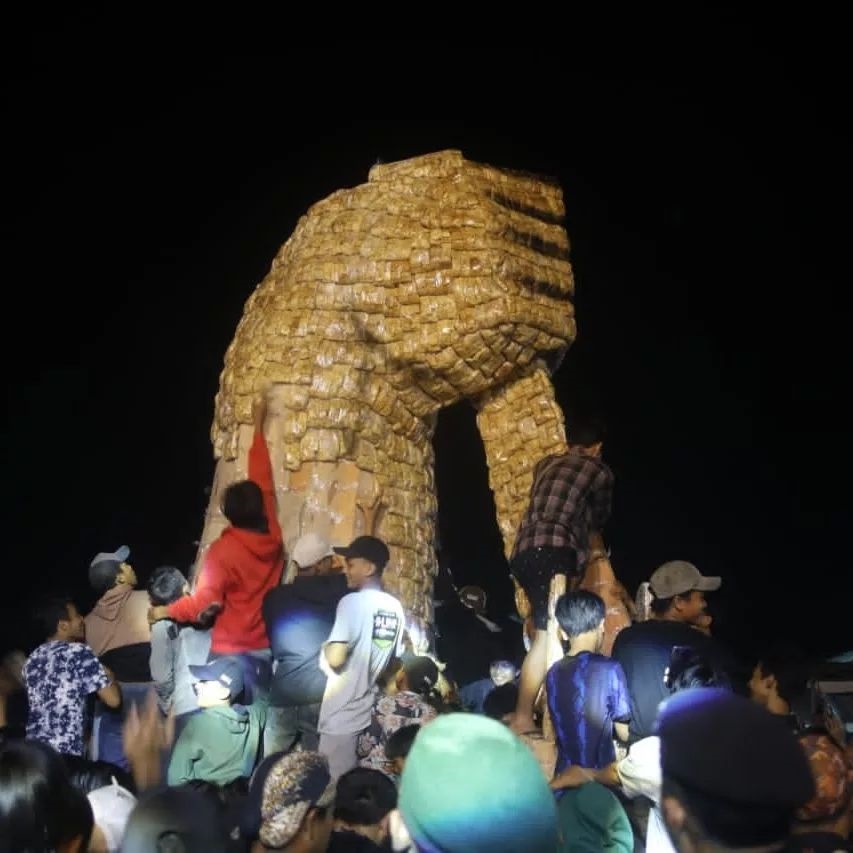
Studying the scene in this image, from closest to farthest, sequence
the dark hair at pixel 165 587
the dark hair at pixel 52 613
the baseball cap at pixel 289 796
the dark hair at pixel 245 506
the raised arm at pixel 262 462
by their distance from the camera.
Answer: the baseball cap at pixel 289 796, the dark hair at pixel 52 613, the dark hair at pixel 165 587, the dark hair at pixel 245 506, the raised arm at pixel 262 462

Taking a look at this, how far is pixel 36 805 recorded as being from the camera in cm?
301

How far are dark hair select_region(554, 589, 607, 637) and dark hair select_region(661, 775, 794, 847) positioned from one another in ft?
9.36

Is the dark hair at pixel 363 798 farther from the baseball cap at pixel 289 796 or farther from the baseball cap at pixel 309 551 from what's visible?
the baseball cap at pixel 309 551

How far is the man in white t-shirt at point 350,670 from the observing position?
573 centimetres

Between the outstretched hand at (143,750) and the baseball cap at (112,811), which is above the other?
the outstretched hand at (143,750)

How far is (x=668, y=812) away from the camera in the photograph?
228 centimetres

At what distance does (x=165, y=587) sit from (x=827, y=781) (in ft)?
11.4

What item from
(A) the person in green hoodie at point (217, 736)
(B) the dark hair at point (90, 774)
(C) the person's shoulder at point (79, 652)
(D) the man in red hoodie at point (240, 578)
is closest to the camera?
(B) the dark hair at point (90, 774)

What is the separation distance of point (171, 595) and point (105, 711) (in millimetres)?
705

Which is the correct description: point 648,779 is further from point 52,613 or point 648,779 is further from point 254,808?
point 52,613

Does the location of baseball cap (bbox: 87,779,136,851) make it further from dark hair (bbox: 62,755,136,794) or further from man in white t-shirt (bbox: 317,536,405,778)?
man in white t-shirt (bbox: 317,536,405,778)

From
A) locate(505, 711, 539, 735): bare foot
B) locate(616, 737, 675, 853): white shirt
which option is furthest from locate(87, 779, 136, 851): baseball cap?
locate(505, 711, 539, 735): bare foot

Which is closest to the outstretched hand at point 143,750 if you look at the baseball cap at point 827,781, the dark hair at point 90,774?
the dark hair at point 90,774

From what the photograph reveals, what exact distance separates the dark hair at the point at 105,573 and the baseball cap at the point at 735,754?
5346 millimetres
